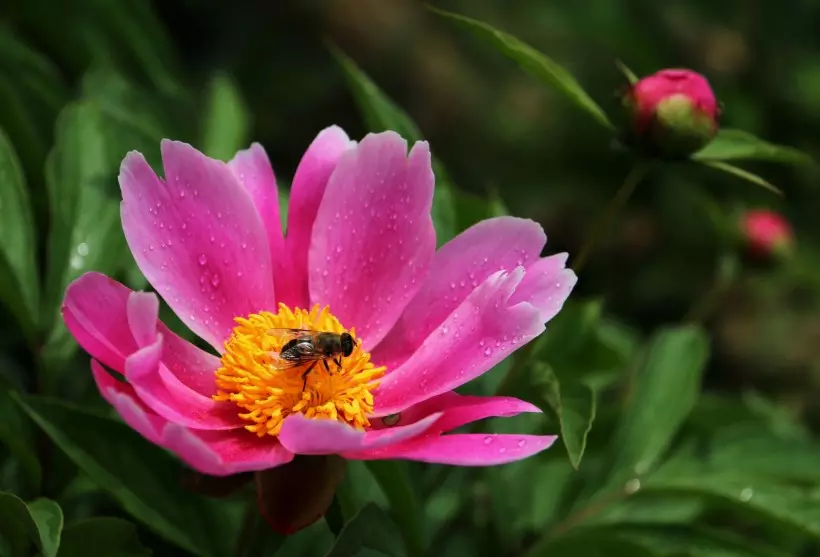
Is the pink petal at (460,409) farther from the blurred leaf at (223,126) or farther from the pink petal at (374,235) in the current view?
the blurred leaf at (223,126)

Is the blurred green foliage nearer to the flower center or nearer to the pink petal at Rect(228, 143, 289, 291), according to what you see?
the flower center

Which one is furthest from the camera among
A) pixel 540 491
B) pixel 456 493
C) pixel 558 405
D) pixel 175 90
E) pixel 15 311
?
pixel 175 90

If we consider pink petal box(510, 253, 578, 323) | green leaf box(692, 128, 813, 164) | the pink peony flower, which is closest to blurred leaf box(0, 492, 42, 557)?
the pink peony flower

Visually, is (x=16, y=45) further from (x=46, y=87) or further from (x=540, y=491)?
(x=540, y=491)

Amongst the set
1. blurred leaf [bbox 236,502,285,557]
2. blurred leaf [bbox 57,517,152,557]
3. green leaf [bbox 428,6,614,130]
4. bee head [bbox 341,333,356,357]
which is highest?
green leaf [bbox 428,6,614,130]

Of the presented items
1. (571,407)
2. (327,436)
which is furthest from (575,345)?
(327,436)

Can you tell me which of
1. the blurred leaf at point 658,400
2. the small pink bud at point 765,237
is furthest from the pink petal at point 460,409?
the small pink bud at point 765,237

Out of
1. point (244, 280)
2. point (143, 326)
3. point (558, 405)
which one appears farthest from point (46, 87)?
point (558, 405)

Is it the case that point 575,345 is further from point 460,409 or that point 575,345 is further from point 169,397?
point 169,397
